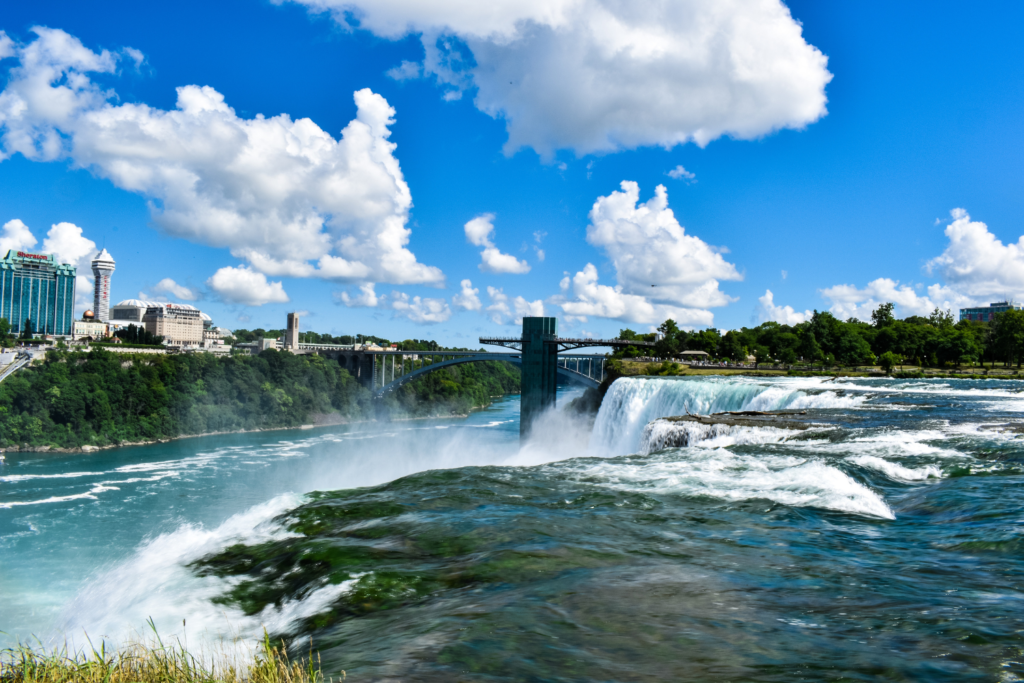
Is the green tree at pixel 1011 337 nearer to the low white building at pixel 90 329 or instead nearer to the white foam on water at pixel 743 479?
the white foam on water at pixel 743 479

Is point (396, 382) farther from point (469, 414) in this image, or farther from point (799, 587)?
point (799, 587)

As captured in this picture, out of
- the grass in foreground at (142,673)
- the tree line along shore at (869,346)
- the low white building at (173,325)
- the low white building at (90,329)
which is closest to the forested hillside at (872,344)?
the tree line along shore at (869,346)

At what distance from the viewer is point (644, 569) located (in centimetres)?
555

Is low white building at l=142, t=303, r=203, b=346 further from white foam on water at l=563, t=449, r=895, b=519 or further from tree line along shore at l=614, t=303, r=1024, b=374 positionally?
white foam on water at l=563, t=449, r=895, b=519

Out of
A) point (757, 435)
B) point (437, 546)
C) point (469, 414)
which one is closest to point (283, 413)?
point (469, 414)

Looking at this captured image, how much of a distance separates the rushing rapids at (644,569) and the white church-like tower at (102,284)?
158 metres

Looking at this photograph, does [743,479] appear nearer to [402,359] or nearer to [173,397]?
[173,397]

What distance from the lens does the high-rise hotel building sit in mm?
128500

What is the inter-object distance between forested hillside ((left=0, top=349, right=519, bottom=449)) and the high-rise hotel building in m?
97.3

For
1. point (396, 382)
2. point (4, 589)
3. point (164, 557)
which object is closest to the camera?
point (164, 557)

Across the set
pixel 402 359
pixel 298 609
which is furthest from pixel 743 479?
pixel 402 359

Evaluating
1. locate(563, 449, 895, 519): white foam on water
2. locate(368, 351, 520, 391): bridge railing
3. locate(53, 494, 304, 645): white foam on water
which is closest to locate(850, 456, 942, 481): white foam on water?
locate(563, 449, 895, 519): white foam on water

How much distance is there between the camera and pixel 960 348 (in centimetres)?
4531

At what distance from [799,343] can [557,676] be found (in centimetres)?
5474
